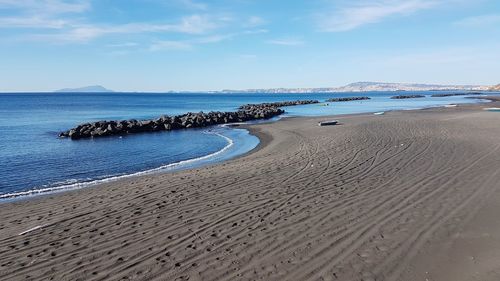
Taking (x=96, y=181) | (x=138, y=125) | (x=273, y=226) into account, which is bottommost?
(x=96, y=181)

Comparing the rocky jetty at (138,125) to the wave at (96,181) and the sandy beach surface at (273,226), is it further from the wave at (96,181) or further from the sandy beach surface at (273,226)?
the sandy beach surface at (273,226)

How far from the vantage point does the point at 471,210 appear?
894 cm

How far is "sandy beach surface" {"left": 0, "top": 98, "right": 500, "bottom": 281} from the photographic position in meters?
6.37

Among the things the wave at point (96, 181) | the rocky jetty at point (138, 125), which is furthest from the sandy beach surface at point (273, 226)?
the rocky jetty at point (138, 125)

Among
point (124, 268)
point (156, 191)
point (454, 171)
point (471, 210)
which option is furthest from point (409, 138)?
point (124, 268)

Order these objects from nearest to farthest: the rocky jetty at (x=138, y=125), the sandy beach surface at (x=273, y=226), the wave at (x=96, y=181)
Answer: the sandy beach surface at (x=273, y=226)
the wave at (x=96, y=181)
the rocky jetty at (x=138, y=125)

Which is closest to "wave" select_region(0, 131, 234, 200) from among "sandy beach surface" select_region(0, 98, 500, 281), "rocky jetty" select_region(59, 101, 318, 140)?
"sandy beach surface" select_region(0, 98, 500, 281)

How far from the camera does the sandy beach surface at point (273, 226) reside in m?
6.37

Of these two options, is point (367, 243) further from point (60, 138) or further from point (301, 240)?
point (60, 138)

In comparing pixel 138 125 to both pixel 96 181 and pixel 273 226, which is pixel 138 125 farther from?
pixel 273 226

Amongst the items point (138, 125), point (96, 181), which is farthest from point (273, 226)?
point (138, 125)

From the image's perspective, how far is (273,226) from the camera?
827 cm

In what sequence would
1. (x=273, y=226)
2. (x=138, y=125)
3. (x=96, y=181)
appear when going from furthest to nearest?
(x=138, y=125) < (x=96, y=181) < (x=273, y=226)

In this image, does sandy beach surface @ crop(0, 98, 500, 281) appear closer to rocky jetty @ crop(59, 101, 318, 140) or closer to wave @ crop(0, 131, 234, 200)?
wave @ crop(0, 131, 234, 200)
